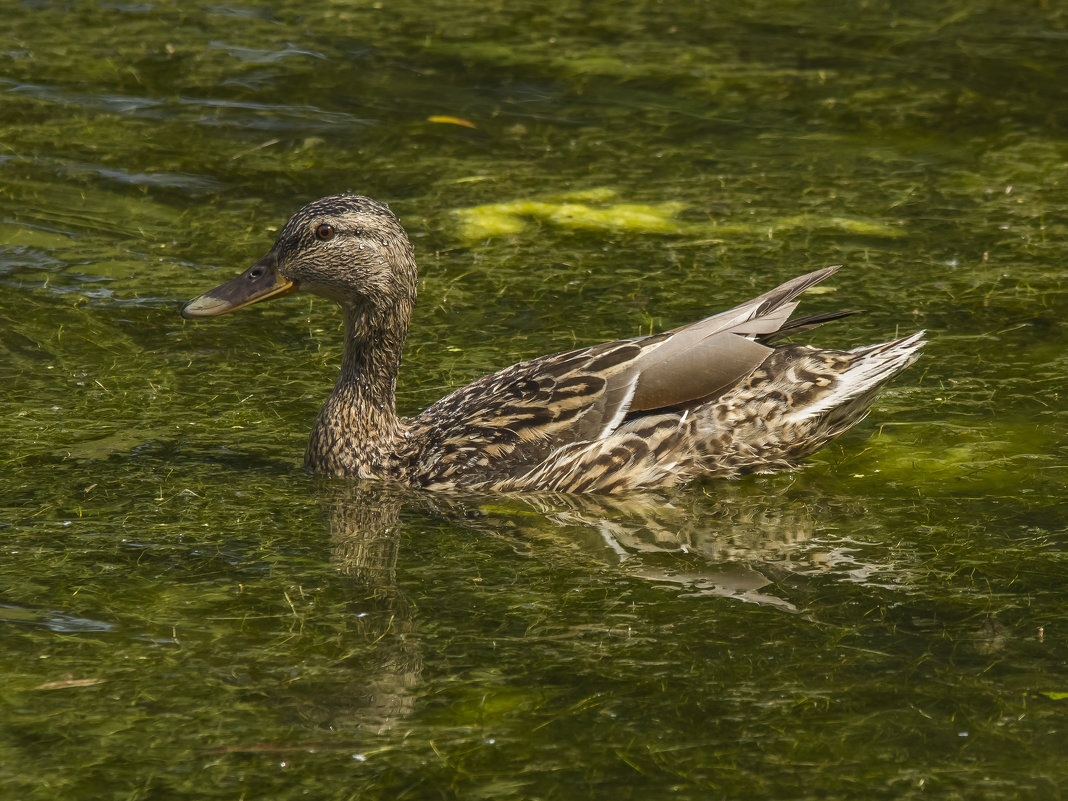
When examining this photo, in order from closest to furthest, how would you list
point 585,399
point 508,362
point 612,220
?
point 585,399, point 508,362, point 612,220

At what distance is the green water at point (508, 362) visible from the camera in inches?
177

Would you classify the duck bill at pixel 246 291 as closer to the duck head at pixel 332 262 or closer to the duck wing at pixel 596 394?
the duck head at pixel 332 262

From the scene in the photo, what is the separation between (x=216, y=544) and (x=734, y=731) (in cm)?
216

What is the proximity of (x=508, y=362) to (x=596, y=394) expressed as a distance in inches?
45.3

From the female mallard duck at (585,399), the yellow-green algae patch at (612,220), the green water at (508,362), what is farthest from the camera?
the yellow-green algae patch at (612,220)

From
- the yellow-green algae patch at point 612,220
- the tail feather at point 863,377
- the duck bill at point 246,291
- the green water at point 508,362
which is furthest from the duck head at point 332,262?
the yellow-green algae patch at point 612,220

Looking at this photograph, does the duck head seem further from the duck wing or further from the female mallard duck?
the duck wing

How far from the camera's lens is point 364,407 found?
6.58m

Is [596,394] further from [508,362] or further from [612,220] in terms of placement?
[612,220]

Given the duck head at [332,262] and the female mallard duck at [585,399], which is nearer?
the female mallard duck at [585,399]

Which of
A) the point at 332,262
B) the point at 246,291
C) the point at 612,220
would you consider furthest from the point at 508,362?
the point at 612,220

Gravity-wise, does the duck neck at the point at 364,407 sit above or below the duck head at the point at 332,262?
below

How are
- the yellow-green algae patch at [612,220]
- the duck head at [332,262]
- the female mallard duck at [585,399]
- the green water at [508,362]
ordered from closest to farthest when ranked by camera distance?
the green water at [508,362] → the female mallard duck at [585,399] → the duck head at [332,262] → the yellow-green algae patch at [612,220]

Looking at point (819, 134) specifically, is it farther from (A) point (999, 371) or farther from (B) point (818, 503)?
(B) point (818, 503)
